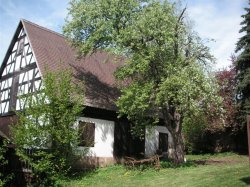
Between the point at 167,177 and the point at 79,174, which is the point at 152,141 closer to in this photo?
the point at 79,174

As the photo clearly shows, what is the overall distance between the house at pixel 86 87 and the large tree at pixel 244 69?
21.9 feet

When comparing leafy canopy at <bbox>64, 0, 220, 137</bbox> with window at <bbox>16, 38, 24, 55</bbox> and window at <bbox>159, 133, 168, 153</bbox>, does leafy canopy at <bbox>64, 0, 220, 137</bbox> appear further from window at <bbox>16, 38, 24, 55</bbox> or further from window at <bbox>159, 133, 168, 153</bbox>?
window at <bbox>159, 133, 168, 153</bbox>

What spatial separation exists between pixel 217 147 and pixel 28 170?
1888cm

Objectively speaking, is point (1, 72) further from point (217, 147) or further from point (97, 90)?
point (217, 147)

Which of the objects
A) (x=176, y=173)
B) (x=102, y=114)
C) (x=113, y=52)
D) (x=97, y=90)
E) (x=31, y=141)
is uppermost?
(x=113, y=52)

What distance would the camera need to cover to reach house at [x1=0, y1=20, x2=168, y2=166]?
2278cm

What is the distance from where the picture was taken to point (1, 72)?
27.5m

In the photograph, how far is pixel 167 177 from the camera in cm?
1691

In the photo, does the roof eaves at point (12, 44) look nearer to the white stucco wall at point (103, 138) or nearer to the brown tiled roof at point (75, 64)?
the brown tiled roof at point (75, 64)

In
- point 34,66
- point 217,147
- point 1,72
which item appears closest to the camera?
point 34,66

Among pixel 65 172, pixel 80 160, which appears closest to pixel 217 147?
pixel 80 160

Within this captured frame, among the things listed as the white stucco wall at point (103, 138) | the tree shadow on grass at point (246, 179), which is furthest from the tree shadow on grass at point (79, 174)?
the tree shadow on grass at point (246, 179)

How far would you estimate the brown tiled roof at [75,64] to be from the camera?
75.1 feet

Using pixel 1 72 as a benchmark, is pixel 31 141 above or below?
below
